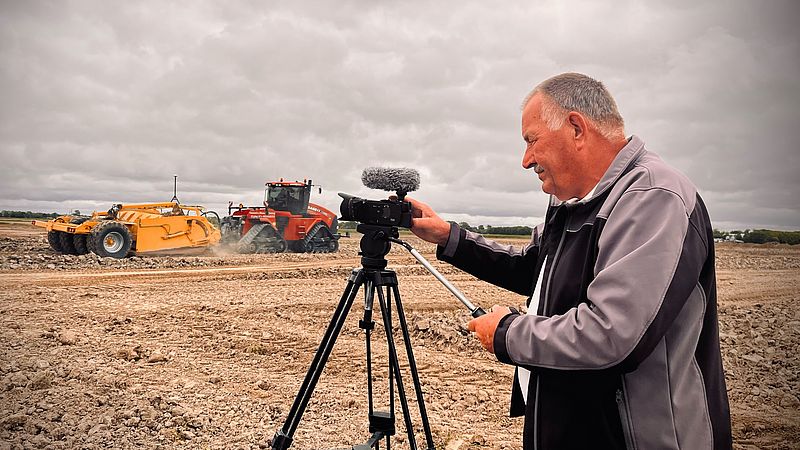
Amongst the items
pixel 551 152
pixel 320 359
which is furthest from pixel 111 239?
pixel 551 152

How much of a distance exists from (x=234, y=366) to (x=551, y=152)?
14.8ft

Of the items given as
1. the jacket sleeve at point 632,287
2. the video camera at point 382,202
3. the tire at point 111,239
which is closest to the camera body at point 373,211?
the video camera at point 382,202

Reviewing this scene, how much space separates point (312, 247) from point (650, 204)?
16.1 metres

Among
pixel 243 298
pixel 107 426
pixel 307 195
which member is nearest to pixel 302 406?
pixel 107 426

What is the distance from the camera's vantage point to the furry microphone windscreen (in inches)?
94.9

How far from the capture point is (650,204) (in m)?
1.46

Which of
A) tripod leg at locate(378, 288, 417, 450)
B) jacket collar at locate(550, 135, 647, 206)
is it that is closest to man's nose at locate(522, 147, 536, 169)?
jacket collar at locate(550, 135, 647, 206)

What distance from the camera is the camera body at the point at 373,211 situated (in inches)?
94.0

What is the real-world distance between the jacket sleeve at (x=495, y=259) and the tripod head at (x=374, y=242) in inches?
9.7

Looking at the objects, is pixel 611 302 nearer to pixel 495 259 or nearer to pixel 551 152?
pixel 551 152

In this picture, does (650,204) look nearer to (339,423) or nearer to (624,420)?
(624,420)

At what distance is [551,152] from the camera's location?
1.75 m

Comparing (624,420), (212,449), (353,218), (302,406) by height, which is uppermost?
(353,218)

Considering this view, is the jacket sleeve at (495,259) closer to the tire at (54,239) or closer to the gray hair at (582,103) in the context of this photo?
the gray hair at (582,103)
